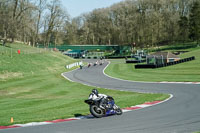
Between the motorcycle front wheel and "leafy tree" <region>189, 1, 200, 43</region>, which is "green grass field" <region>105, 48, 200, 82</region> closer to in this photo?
the motorcycle front wheel

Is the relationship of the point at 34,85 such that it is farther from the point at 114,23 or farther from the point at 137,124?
the point at 114,23

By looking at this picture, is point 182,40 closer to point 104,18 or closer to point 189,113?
point 104,18

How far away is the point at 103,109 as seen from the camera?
555 inches

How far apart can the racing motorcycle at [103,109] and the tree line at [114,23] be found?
61992mm

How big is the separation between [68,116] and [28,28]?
235 ft

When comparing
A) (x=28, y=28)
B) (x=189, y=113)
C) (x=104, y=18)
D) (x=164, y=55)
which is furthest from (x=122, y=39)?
(x=189, y=113)

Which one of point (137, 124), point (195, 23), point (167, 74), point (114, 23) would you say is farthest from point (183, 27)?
point (137, 124)

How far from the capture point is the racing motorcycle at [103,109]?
45.8ft

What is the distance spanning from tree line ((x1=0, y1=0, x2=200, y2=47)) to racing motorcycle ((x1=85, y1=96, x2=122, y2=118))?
203ft

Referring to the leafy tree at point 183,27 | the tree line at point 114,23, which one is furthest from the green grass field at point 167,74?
the leafy tree at point 183,27

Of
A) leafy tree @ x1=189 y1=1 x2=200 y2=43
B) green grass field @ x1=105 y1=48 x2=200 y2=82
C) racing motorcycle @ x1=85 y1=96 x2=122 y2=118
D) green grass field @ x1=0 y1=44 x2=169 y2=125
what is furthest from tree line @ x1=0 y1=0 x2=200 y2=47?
racing motorcycle @ x1=85 y1=96 x2=122 y2=118

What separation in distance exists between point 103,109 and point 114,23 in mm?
127247

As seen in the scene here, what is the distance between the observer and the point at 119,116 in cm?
1421

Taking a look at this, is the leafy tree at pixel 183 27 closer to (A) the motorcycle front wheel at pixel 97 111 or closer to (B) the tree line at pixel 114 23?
(B) the tree line at pixel 114 23
